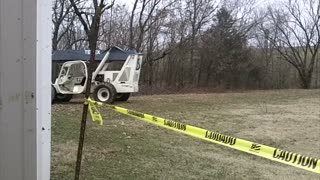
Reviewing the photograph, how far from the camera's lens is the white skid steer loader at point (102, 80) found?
18781 mm

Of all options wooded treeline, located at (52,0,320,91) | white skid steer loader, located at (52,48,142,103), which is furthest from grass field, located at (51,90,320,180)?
wooded treeline, located at (52,0,320,91)

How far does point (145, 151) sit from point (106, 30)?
3209cm

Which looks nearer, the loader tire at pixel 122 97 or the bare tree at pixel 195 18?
the loader tire at pixel 122 97

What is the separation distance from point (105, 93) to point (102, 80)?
905 mm

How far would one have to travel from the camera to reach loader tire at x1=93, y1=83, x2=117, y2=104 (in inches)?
725

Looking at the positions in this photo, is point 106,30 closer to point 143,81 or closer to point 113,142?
point 143,81

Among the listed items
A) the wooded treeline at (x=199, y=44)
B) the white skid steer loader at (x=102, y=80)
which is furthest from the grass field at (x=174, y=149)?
the wooded treeline at (x=199, y=44)

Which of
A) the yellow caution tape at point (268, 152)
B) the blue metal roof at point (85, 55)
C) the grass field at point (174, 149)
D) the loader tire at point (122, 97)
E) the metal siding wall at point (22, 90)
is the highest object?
the blue metal roof at point (85, 55)

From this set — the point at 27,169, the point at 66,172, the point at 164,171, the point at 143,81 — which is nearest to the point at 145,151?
the point at 164,171

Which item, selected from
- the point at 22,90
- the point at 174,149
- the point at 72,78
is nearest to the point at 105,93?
the point at 72,78

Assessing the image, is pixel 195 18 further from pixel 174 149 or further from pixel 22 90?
pixel 22 90

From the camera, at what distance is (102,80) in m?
19.5

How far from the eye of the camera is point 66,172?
6293mm

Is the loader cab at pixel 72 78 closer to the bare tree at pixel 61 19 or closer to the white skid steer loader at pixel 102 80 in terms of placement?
the white skid steer loader at pixel 102 80
